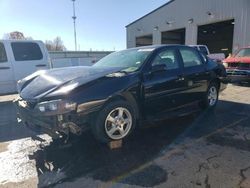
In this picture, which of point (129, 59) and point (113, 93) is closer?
point (113, 93)

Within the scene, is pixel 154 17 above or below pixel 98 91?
above

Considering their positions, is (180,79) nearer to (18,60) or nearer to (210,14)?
(18,60)

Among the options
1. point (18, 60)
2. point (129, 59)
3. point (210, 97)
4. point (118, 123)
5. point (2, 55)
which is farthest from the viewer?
point (18, 60)

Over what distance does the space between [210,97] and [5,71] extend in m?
6.02

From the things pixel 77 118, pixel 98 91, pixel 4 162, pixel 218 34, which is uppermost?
pixel 218 34

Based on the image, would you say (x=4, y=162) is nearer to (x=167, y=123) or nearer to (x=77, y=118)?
(x=77, y=118)

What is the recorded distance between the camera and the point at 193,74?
217 inches

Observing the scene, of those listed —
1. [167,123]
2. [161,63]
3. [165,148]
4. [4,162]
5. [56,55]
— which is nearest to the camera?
[4,162]

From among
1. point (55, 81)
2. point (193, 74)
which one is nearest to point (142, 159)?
point (55, 81)

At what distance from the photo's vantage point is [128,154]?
3.77 metres

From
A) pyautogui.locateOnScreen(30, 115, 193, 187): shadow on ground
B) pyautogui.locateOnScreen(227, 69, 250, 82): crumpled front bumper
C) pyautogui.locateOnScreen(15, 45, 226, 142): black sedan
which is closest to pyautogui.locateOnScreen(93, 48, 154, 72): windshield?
pyautogui.locateOnScreen(15, 45, 226, 142): black sedan

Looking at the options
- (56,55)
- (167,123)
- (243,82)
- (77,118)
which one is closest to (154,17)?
(56,55)

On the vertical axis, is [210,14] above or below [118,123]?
above

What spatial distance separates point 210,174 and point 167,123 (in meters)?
2.16
